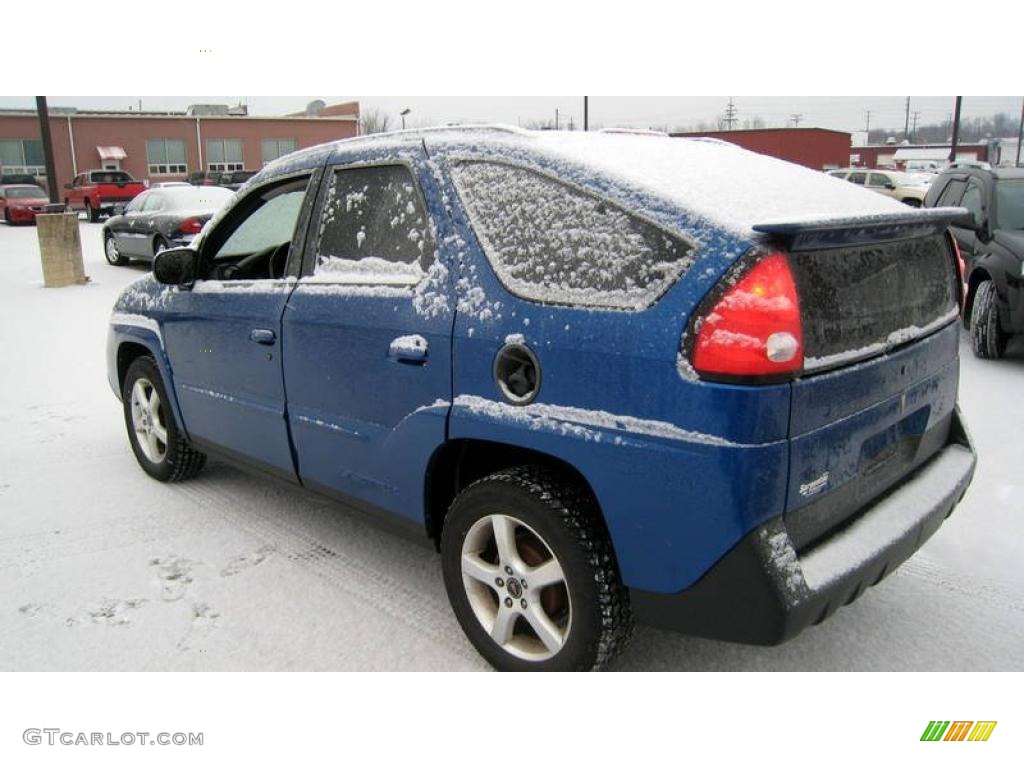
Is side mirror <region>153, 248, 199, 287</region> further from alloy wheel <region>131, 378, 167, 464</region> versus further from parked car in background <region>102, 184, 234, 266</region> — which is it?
parked car in background <region>102, 184, 234, 266</region>

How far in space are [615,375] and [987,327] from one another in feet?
20.1

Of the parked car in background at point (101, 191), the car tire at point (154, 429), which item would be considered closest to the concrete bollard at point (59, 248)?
the car tire at point (154, 429)

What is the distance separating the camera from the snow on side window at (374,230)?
2826mm

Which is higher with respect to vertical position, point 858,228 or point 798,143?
point 798,143

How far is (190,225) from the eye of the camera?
12.9 m

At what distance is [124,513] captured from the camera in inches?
160

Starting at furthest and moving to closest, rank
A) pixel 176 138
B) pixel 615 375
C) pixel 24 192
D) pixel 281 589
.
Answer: pixel 176 138
pixel 24 192
pixel 281 589
pixel 615 375

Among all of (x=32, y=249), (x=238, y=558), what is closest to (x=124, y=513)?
(x=238, y=558)

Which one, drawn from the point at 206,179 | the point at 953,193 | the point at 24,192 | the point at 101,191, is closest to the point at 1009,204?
the point at 953,193

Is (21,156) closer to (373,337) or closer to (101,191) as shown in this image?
(101,191)

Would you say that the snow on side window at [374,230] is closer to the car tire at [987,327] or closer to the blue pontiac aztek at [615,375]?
the blue pontiac aztek at [615,375]

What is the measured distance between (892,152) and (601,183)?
64700mm
